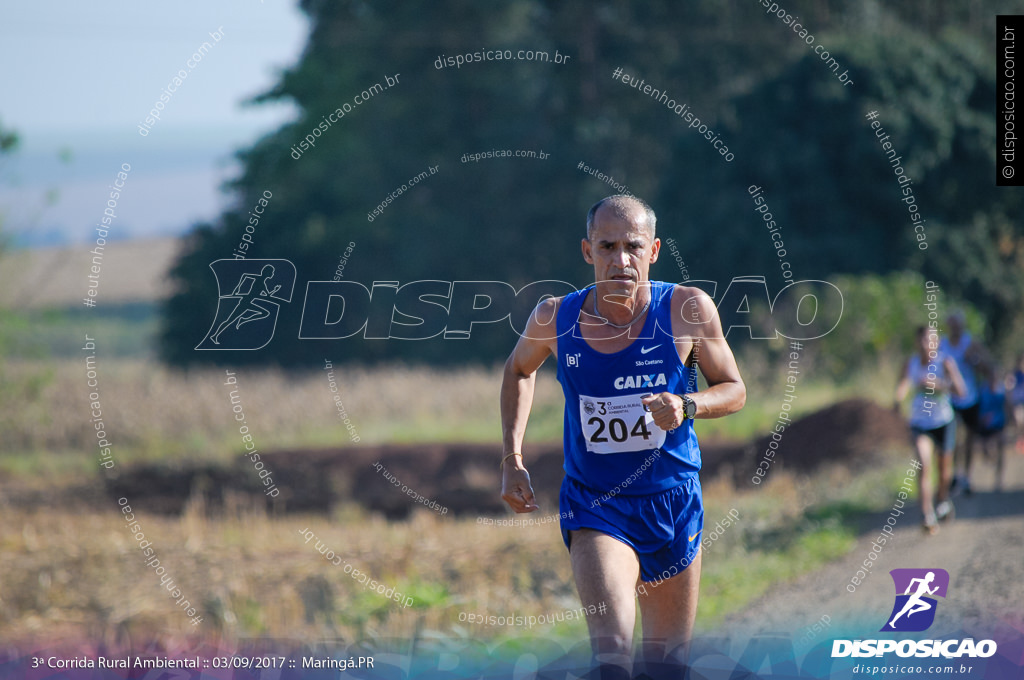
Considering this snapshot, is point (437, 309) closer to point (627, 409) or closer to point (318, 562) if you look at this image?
point (318, 562)

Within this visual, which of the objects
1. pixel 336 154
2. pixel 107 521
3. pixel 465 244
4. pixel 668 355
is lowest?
pixel 107 521

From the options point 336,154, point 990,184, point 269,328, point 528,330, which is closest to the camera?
point 528,330

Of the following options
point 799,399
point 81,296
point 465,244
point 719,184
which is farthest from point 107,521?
point 81,296

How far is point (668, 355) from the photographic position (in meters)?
3.89

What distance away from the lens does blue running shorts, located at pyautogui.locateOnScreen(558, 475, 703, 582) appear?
13.0ft

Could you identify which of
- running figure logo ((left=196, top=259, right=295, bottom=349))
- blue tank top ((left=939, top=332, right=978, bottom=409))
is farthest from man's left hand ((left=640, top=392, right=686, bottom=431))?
running figure logo ((left=196, top=259, right=295, bottom=349))

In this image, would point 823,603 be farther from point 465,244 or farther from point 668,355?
point 465,244

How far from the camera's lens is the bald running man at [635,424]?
3.89 m

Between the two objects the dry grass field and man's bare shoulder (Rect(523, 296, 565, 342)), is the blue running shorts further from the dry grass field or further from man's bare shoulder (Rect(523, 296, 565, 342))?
the dry grass field

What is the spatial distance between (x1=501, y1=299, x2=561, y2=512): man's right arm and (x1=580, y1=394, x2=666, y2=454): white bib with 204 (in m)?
0.26

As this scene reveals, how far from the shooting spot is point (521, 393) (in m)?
4.25

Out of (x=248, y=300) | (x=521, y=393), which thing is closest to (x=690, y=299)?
(x=521, y=393)

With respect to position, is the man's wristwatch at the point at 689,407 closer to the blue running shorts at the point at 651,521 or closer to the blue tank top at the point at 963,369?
the blue running shorts at the point at 651,521

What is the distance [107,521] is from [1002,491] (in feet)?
32.1
